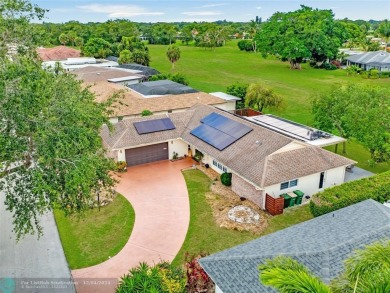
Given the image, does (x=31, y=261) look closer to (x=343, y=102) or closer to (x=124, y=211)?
(x=124, y=211)

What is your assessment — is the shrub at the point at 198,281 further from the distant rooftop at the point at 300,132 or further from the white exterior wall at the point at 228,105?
the white exterior wall at the point at 228,105

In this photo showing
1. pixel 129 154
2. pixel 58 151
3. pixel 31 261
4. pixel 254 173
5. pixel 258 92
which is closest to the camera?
pixel 58 151

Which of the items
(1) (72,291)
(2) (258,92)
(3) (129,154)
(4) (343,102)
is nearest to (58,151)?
(1) (72,291)

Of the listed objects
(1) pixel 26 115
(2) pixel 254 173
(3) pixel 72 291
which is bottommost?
(3) pixel 72 291

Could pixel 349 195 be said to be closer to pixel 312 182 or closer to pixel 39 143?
pixel 312 182

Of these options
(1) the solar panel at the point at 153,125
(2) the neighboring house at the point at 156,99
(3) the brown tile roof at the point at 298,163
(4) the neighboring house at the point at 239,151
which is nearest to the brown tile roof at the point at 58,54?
(2) the neighboring house at the point at 156,99

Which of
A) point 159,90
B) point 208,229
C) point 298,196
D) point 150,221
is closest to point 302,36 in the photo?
point 159,90
